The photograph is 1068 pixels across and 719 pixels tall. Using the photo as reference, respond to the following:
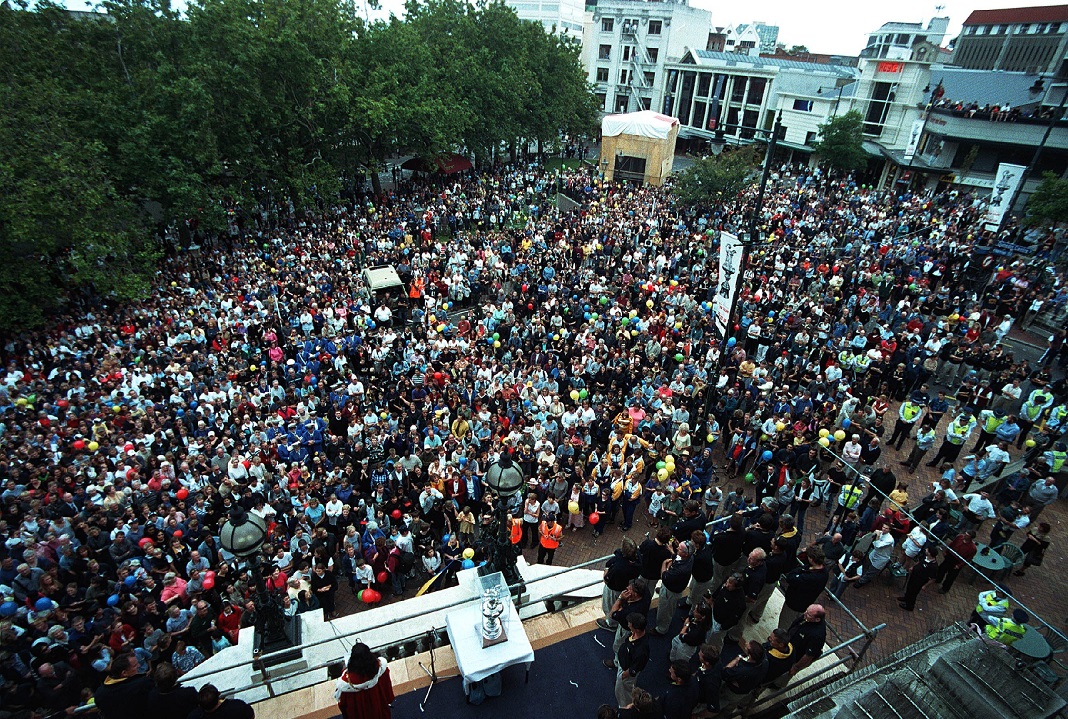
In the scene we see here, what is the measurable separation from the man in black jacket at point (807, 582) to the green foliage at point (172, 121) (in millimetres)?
21892

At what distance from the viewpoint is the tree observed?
4053cm

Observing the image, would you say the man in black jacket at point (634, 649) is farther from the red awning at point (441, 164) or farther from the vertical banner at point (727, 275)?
the red awning at point (441, 164)

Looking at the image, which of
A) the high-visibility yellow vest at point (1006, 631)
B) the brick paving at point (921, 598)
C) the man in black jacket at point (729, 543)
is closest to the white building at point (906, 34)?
the brick paving at point (921, 598)

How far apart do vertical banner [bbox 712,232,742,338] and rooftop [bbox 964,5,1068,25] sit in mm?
58710

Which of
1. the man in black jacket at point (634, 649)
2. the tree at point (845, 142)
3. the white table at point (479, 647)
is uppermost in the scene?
the tree at point (845, 142)

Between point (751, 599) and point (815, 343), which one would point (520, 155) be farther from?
point (751, 599)

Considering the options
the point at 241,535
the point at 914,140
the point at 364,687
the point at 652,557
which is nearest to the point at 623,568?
the point at 652,557

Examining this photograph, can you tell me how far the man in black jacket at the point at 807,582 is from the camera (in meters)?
6.01

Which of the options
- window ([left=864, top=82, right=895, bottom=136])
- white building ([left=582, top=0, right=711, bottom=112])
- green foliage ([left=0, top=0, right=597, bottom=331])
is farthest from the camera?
white building ([left=582, top=0, right=711, bottom=112])

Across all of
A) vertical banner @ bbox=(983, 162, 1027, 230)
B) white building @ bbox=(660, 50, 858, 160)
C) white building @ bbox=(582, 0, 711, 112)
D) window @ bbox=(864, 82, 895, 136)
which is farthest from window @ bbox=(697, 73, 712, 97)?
vertical banner @ bbox=(983, 162, 1027, 230)

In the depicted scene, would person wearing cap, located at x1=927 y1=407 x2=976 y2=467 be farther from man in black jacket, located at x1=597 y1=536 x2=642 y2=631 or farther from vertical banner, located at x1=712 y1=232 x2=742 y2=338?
man in black jacket, located at x1=597 y1=536 x2=642 y2=631

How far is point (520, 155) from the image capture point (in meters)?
48.2

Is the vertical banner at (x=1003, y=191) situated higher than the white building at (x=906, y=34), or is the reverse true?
the white building at (x=906, y=34)

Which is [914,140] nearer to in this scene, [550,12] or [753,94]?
[753,94]
